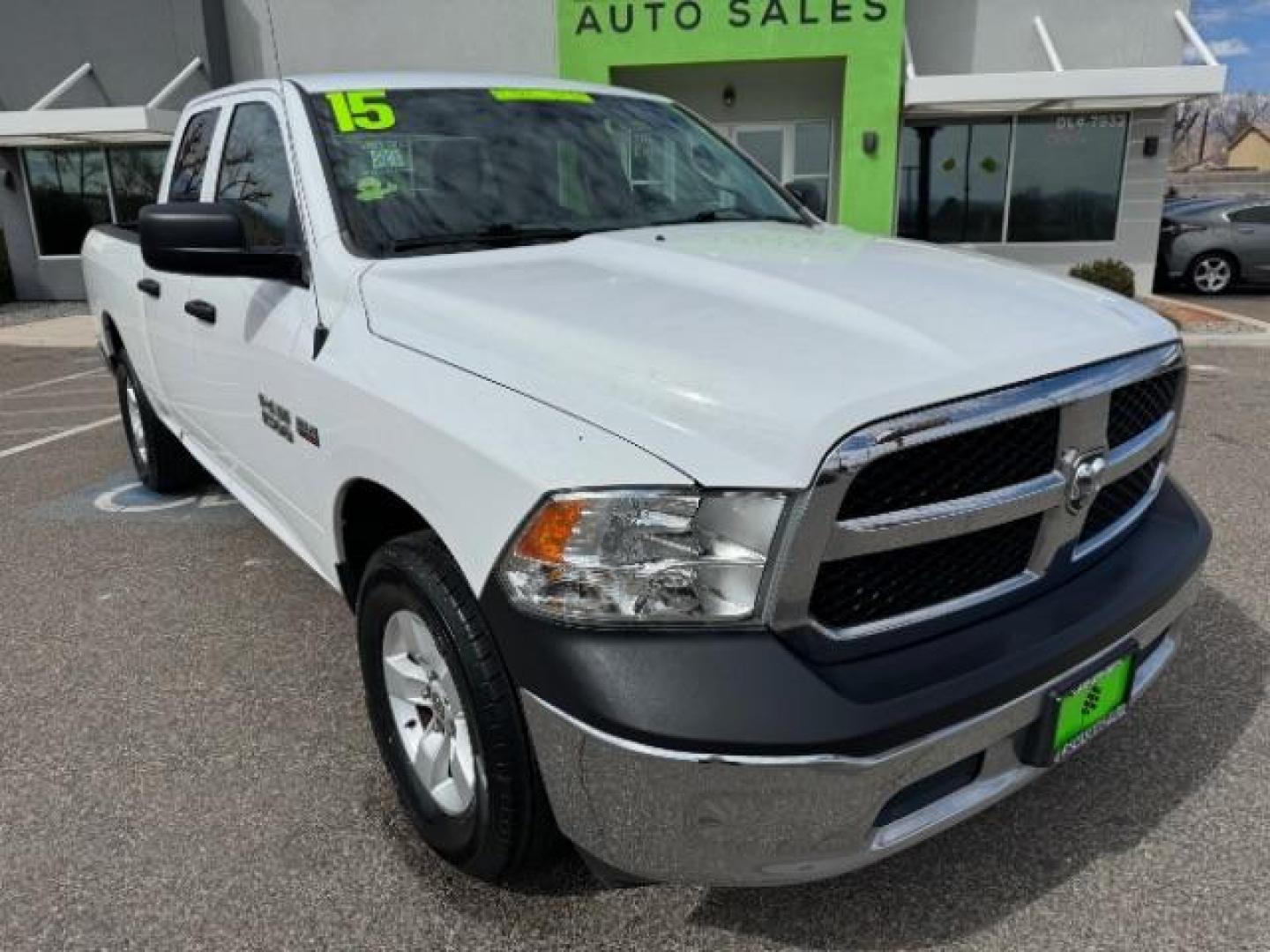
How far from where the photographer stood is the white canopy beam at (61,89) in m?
15.1

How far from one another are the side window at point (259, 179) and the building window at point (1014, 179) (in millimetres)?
12727

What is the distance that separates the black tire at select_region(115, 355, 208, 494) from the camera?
5.20 metres

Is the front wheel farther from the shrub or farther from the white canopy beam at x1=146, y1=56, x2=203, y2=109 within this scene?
the white canopy beam at x1=146, y1=56, x2=203, y2=109

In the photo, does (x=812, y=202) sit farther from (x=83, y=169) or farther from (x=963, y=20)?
(x=83, y=169)

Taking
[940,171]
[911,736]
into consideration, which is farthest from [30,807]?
[940,171]

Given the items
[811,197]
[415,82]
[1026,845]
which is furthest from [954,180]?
[1026,845]

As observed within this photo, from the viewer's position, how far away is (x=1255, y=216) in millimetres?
14977

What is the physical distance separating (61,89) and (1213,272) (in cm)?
1749

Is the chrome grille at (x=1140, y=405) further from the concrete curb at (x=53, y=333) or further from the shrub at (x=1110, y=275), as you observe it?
the concrete curb at (x=53, y=333)

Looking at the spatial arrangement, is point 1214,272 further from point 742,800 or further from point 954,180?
point 742,800

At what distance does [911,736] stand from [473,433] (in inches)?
39.0

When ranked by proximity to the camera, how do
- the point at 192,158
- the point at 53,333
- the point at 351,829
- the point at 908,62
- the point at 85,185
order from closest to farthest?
the point at 351,829, the point at 192,158, the point at 53,333, the point at 908,62, the point at 85,185

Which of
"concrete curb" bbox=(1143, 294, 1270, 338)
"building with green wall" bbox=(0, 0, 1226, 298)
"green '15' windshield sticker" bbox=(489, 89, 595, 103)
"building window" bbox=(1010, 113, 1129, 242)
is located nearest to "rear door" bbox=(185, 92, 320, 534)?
"green '15' windshield sticker" bbox=(489, 89, 595, 103)

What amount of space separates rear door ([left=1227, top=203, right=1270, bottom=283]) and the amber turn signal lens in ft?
53.6
